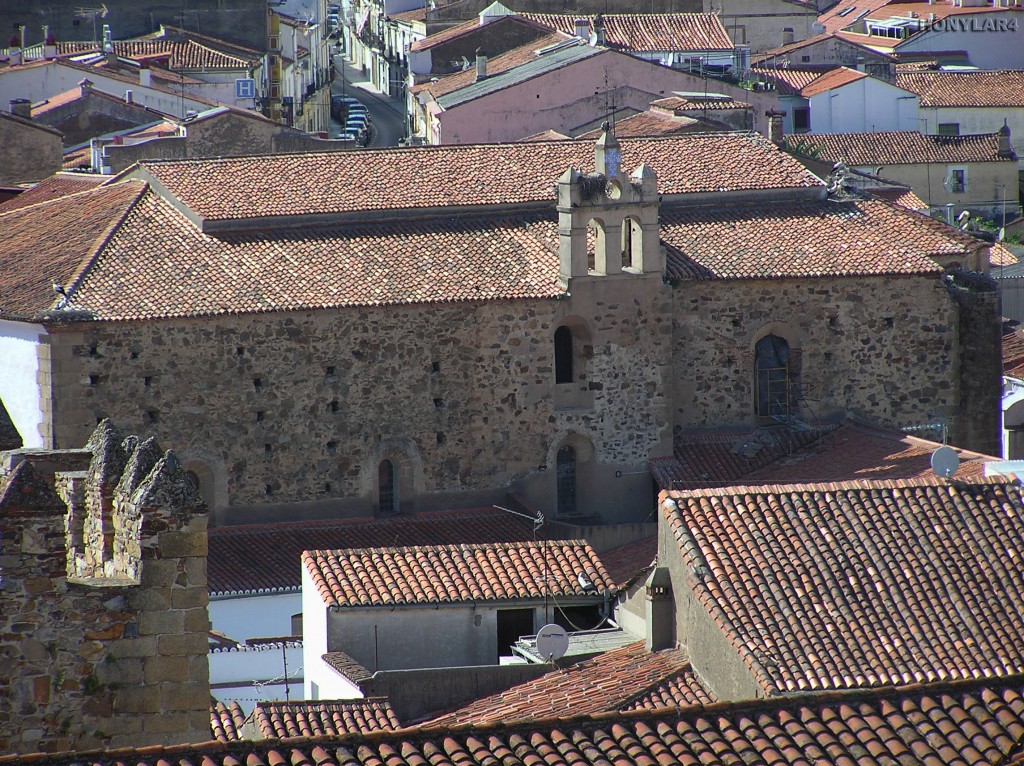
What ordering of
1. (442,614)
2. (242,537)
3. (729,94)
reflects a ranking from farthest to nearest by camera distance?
1. (729,94)
2. (242,537)
3. (442,614)

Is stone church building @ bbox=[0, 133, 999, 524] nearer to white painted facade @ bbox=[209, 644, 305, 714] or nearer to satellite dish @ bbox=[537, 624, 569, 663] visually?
white painted facade @ bbox=[209, 644, 305, 714]

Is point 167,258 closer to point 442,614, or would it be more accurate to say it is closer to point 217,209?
point 217,209

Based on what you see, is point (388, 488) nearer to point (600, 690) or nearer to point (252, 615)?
point (252, 615)

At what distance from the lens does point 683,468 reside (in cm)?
3862

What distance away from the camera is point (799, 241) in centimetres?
3991

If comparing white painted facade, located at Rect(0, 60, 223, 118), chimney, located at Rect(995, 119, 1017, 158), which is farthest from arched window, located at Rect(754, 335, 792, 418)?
chimney, located at Rect(995, 119, 1017, 158)

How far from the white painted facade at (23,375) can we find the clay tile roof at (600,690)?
10951 mm

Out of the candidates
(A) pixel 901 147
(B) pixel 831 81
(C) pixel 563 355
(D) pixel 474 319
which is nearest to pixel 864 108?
(B) pixel 831 81

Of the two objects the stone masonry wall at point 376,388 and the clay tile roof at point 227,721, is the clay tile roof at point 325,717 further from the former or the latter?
the stone masonry wall at point 376,388

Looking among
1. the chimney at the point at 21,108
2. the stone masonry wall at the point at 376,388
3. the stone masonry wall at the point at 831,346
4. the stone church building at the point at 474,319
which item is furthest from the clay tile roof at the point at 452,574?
the chimney at the point at 21,108

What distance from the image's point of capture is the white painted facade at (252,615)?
34531 mm

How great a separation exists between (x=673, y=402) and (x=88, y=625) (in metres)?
23.8

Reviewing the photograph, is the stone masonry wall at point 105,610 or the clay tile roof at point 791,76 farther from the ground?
the clay tile roof at point 791,76

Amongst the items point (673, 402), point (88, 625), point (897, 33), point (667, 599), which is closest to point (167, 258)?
point (673, 402)
